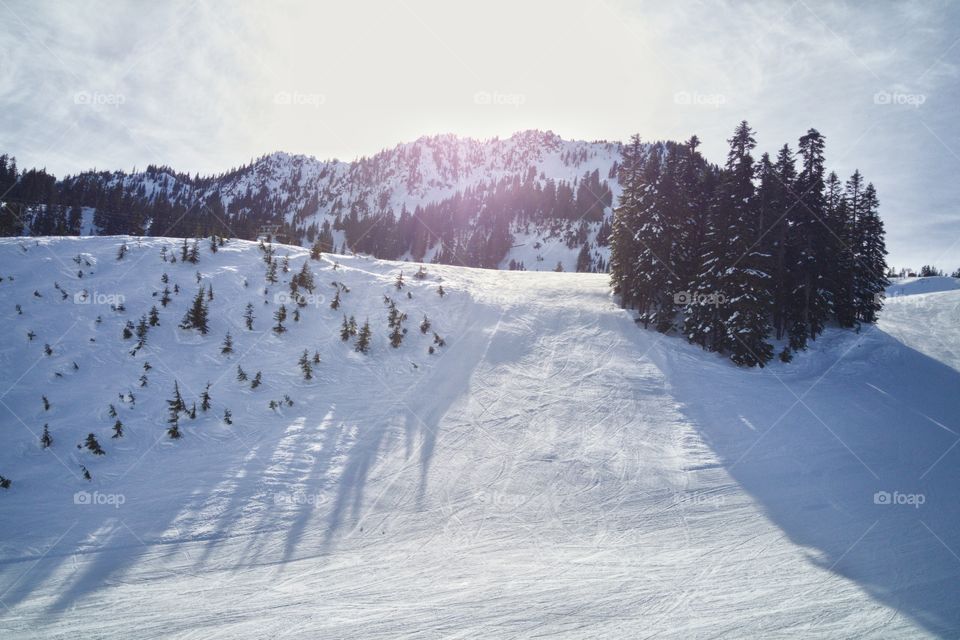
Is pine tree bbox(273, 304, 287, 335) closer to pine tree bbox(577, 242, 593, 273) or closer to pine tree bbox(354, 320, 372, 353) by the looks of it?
pine tree bbox(354, 320, 372, 353)

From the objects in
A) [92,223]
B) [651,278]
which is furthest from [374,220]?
[651,278]

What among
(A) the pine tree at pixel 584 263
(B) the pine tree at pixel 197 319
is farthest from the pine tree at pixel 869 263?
(A) the pine tree at pixel 584 263

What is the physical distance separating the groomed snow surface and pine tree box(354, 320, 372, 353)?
1.62 feet

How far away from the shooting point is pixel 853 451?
47.2ft

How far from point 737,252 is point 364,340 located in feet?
66.1

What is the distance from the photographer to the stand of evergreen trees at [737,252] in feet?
75.5

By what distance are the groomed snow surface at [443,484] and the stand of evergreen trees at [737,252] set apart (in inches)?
128

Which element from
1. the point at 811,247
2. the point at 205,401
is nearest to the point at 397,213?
the point at 811,247

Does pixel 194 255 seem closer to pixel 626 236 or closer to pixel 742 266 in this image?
pixel 626 236

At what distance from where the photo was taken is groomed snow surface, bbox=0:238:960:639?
747 cm

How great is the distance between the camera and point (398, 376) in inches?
671

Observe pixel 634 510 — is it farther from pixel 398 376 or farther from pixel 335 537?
pixel 398 376

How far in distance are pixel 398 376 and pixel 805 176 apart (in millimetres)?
28794

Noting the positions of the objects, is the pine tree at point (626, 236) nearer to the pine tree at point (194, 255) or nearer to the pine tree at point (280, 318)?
the pine tree at point (280, 318)
